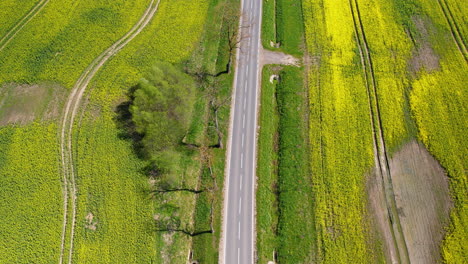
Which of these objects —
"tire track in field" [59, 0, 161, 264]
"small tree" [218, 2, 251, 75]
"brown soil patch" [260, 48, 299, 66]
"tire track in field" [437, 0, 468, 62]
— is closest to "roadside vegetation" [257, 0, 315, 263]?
"brown soil patch" [260, 48, 299, 66]

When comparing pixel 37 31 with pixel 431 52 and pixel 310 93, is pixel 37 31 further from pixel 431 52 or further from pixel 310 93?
pixel 431 52

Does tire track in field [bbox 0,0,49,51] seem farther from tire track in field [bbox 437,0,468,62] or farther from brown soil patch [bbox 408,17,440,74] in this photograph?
tire track in field [bbox 437,0,468,62]

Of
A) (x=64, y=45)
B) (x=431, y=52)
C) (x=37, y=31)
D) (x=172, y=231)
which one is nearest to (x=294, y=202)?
(x=172, y=231)

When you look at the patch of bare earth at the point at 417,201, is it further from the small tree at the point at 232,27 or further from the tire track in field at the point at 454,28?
the small tree at the point at 232,27

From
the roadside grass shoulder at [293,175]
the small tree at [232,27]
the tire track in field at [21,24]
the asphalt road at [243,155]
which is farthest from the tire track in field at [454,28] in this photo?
the tire track in field at [21,24]

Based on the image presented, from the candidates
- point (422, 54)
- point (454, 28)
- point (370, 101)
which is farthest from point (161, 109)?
point (454, 28)
